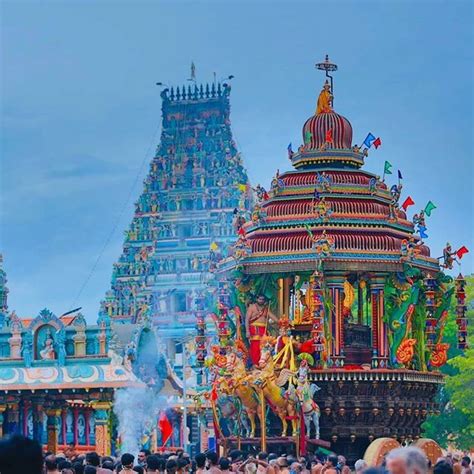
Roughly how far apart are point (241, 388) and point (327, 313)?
248 centimetres

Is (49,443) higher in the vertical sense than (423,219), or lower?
lower

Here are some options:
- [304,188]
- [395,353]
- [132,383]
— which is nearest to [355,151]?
[304,188]

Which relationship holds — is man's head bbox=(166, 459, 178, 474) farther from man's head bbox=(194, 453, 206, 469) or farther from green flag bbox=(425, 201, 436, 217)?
green flag bbox=(425, 201, 436, 217)

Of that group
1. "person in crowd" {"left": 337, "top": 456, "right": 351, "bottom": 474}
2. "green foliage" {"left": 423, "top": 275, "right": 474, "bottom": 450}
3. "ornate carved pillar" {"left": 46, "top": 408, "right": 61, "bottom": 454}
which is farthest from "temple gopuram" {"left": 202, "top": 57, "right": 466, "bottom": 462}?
"green foliage" {"left": 423, "top": 275, "right": 474, "bottom": 450}

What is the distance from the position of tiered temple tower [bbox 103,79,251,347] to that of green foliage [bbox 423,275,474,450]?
3192cm

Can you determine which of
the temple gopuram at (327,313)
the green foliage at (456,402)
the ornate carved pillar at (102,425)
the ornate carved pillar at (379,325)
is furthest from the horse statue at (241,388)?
the green foliage at (456,402)

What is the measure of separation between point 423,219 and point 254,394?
6.20 metres

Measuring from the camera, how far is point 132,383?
48.7 m

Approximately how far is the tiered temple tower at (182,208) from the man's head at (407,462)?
280 feet

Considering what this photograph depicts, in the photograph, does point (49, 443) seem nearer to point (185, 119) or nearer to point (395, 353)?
point (395, 353)

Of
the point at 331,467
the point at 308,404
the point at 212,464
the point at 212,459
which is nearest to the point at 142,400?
the point at 308,404

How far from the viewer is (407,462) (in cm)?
1005

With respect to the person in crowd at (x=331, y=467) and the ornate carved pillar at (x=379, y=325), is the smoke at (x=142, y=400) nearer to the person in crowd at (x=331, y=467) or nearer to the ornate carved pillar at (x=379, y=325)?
the ornate carved pillar at (x=379, y=325)

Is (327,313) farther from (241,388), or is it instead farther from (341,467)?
(341,467)
